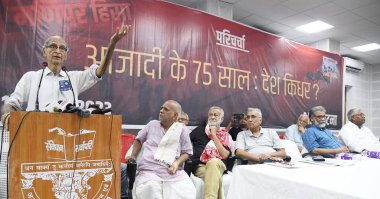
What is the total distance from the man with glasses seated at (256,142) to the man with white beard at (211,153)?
0.17 m

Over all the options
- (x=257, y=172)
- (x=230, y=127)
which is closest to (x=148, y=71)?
(x=230, y=127)

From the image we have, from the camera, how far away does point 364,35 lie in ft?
19.9

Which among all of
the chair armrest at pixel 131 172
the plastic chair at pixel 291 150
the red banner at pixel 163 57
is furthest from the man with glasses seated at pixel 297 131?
the chair armrest at pixel 131 172

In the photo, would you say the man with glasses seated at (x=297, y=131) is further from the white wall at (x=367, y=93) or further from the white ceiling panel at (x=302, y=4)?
the white wall at (x=367, y=93)

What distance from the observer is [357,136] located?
3465mm

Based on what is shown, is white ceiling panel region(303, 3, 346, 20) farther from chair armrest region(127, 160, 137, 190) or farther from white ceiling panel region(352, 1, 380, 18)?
chair armrest region(127, 160, 137, 190)

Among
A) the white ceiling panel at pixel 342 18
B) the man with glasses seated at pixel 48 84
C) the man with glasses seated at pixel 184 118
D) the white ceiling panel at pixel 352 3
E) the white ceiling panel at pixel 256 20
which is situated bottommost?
the man with glasses seated at pixel 184 118

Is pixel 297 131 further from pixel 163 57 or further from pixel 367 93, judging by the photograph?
pixel 367 93

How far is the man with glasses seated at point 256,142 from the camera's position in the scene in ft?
8.86

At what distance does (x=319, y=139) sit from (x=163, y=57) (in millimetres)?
2064

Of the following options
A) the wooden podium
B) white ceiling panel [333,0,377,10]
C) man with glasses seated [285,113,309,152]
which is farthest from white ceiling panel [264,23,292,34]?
the wooden podium

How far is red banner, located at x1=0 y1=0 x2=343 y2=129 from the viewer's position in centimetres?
252

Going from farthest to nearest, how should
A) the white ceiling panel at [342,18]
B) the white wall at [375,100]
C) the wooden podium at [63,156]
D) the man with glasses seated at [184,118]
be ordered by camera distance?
1. the white wall at [375,100]
2. the white ceiling panel at [342,18]
3. the man with glasses seated at [184,118]
4. the wooden podium at [63,156]

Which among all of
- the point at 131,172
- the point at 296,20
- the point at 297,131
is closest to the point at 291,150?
the point at 297,131
